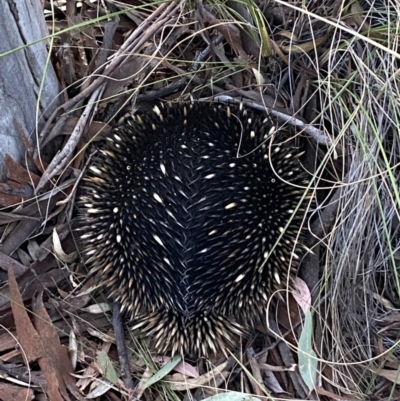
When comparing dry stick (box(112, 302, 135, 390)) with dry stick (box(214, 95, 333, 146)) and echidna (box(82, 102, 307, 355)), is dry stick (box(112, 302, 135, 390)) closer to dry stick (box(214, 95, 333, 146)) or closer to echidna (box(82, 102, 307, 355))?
echidna (box(82, 102, 307, 355))

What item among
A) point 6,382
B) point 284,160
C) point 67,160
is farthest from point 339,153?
point 6,382

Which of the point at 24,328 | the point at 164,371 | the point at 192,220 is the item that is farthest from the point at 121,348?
the point at 192,220

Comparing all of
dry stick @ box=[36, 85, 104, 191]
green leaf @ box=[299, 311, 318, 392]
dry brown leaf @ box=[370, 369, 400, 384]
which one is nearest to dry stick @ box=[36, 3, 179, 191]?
dry stick @ box=[36, 85, 104, 191]

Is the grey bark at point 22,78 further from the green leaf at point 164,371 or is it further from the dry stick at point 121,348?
the green leaf at point 164,371

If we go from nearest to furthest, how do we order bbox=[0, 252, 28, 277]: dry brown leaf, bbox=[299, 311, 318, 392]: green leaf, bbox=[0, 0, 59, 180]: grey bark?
bbox=[0, 0, 59, 180]: grey bark, bbox=[299, 311, 318, 392]: green leaf, bbox=[0, 252, 28, 277]: dry brown leaf

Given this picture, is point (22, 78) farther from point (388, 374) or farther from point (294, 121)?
point (388, 374)


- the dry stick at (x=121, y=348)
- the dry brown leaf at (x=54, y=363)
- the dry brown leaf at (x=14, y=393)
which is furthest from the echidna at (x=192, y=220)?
the dry brown leaf at (x=14, y=393)
